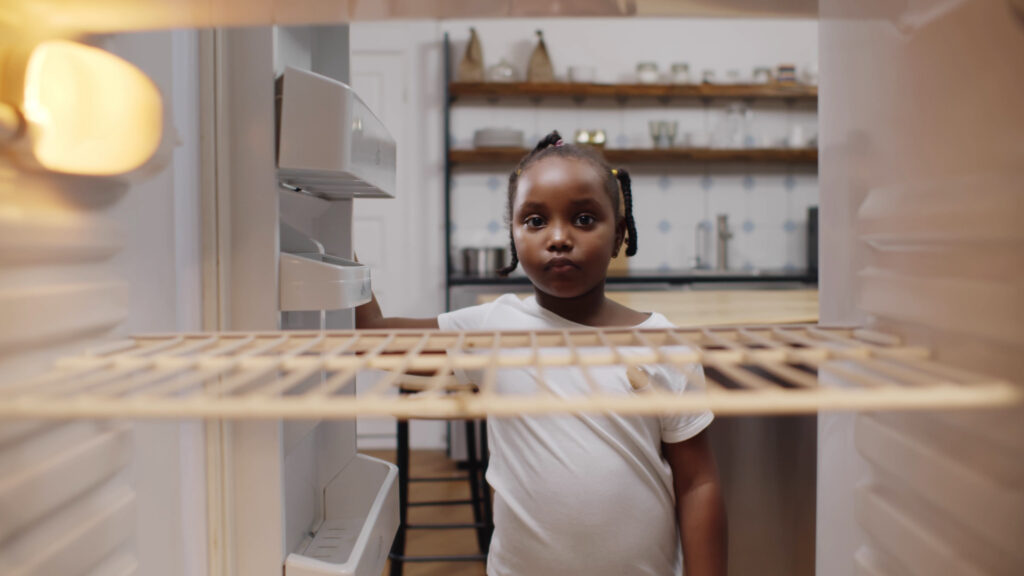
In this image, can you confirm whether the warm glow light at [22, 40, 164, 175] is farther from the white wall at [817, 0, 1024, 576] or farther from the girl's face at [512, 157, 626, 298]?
the white wall at [817, 0, 1024, 576]

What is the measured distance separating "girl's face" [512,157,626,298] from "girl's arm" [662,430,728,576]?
0.27m

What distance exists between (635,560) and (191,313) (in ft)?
2.08

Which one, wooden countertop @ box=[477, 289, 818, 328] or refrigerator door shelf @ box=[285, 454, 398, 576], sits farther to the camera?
wooden countertop @ box=[477, 289, 818, 328]

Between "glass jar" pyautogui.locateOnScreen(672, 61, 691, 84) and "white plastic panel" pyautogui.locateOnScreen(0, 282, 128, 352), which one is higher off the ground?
"glass jar" pyautogui.locateOnScreen(672, 61, 691, 84)

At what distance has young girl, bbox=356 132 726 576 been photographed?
2.80 feet

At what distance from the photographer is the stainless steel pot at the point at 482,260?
9.80 feet

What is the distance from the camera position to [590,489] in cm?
86

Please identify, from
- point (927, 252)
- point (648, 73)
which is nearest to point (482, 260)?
point (648, 73)

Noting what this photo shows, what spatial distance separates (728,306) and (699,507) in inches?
51.0

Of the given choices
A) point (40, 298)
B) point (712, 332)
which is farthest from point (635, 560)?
point (40, 298)

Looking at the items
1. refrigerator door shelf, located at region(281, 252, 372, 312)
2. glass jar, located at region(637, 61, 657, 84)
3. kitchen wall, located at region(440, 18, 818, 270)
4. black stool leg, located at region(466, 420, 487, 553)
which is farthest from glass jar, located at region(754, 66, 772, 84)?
refrigerator door shelf, located at region(281, 252, 372, 312)

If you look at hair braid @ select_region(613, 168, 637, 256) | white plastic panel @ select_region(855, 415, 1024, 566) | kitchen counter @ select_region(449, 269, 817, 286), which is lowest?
white plastic panel @ select_region(855, 415, 1024, 566)

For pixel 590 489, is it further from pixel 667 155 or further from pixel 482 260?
pixel 667 155

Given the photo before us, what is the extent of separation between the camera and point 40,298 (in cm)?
46
